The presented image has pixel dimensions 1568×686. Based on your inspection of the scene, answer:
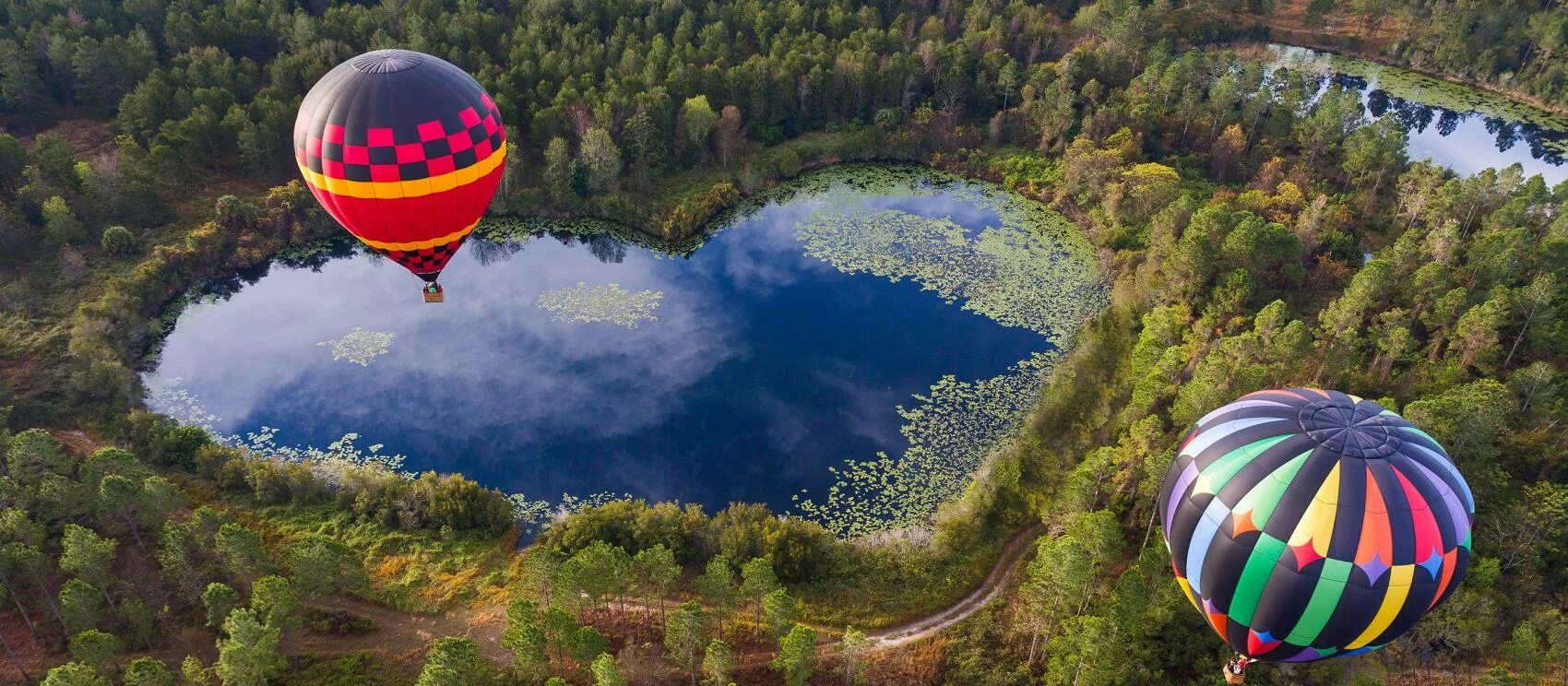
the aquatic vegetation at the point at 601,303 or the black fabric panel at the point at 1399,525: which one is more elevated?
the black fabric panel at the point at 1399,525

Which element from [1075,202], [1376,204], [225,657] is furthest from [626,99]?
[1376,204]

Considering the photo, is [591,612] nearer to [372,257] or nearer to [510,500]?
[510,500]

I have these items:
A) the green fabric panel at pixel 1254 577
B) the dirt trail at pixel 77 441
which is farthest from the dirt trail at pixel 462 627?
the dirt trail at pixel 77 441

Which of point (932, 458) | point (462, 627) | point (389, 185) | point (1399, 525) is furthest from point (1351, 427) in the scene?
point (389, 185)

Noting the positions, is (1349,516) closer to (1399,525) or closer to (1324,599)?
(1399,525)

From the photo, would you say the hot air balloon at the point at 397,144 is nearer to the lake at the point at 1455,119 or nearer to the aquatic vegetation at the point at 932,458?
the aquatic vegetation at the point at 932,458

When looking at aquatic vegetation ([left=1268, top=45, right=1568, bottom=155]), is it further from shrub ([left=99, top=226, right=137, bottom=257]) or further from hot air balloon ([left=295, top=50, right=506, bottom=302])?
shrub ([left=99, top=226, right=137, bottom=257])
